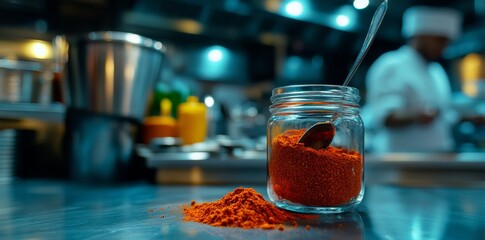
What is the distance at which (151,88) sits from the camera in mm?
862

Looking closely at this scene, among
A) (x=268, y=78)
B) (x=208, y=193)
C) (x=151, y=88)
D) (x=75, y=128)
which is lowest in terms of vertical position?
(x=208, y=193)

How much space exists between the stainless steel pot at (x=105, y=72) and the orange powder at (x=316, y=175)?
1.54ft

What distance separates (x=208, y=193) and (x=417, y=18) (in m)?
1.59

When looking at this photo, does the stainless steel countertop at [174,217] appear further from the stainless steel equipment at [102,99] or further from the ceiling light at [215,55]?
the ceiling light at [215,55]

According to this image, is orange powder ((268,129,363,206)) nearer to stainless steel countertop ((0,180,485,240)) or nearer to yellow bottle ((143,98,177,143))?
stainless steel countertop ((0,180,485,240))

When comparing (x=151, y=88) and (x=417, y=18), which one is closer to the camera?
(x=151, y=88)

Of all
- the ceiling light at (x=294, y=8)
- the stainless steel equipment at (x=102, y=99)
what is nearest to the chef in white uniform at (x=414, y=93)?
the ceiling light at (x=294, y=8)

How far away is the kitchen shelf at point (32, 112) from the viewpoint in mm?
854

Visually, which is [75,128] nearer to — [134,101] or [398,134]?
[134,101]

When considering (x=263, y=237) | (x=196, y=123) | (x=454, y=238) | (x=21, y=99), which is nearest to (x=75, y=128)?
(x=21, y=99)

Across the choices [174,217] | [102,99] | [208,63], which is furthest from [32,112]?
[208,63]

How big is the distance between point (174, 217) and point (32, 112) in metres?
0.66

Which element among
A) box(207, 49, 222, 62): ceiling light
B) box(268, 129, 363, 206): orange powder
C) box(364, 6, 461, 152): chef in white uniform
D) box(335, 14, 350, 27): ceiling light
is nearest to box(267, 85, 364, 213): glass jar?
box(268, 129, 363, 206): orange powder

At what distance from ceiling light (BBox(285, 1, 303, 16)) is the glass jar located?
1940mm
